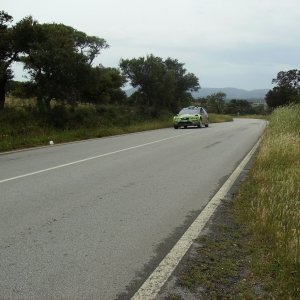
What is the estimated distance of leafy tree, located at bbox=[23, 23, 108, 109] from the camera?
2312 cm

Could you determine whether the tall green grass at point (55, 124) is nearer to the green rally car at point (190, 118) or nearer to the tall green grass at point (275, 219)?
the green rally car at point (190, 118)

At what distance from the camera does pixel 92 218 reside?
648 centimetres

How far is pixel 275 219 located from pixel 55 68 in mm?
19209

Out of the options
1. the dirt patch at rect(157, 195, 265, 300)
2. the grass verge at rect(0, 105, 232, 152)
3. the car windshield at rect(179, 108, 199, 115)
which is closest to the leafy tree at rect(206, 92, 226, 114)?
the car windshield at rect(179, 108, 199, 115)

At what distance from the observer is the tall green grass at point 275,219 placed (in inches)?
165

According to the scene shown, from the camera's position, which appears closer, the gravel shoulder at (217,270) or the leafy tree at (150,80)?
the gravel shoulder at (217,270)

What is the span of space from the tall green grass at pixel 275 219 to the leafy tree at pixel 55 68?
15.0 metres

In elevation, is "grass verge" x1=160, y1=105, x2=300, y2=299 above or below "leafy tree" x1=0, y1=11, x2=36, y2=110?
below

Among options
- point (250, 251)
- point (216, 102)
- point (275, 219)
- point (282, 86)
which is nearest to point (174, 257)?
point (250, 251)

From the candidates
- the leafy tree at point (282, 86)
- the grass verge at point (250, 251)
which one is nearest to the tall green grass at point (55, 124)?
the grass verge at point (250, 251)

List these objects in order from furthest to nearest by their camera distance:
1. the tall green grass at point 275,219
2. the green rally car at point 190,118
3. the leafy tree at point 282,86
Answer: the leafy tree at point 282,86 < the green rally car at point 190,118 < the tall green grass at point 275,219

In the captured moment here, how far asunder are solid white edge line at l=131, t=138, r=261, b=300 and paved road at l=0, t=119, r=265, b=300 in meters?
0.09

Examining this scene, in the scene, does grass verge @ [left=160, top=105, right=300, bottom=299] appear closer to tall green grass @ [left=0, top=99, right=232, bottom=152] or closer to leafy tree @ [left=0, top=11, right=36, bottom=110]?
tall green grass @ [left=0, top=99, right=232, bottom=152]

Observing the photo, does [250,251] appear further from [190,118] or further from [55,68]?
[190,118]
